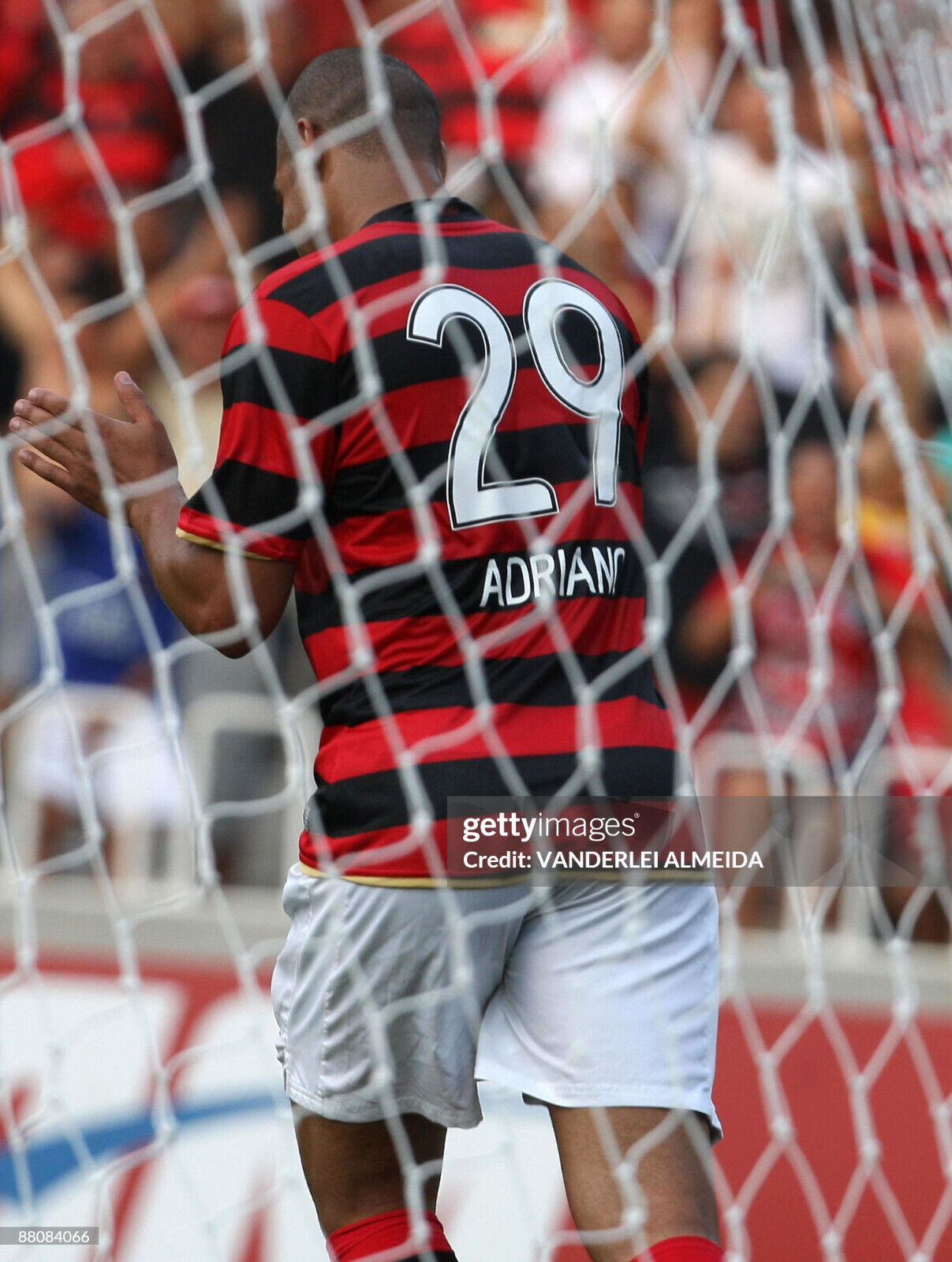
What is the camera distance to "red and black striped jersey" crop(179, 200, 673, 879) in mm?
1087

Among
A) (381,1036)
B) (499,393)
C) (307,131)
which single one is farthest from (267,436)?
(381,1036)

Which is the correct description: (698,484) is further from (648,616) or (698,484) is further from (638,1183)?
(638,1183)

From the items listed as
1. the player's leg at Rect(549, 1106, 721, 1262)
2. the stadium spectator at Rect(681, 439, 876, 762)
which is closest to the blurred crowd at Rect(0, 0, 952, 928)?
the stadium spectator at Rect(681, 439, 876, 762)

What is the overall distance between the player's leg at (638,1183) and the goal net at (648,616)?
29.6 inches

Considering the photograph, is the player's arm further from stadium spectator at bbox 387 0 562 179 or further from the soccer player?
stadium spectator at bbox 387 0 562 179

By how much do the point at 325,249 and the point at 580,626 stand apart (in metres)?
0.37

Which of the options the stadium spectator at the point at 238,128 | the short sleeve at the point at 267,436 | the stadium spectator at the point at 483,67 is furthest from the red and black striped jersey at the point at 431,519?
the stadium spectator at the point at 238,128

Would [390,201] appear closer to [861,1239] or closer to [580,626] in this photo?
[580,626]

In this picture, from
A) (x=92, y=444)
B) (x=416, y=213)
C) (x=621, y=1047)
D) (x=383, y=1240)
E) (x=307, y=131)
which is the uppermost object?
(x=307, y=131)

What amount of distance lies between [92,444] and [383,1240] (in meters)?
0.70

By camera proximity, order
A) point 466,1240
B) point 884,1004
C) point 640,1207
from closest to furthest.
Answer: point 640,1207 < point 466,1240 < point 884,1004

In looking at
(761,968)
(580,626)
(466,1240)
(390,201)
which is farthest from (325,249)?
(761,968)

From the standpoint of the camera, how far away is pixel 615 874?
1117 millimetres

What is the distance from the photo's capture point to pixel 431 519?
1103 mm
